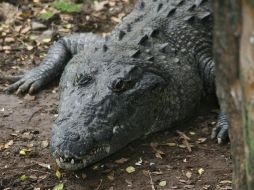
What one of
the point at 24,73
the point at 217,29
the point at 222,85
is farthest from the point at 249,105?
the point at 24,73

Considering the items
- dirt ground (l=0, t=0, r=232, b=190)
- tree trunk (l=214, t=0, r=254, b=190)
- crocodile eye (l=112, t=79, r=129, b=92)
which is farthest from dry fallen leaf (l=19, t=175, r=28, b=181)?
tree trunk (l=214, t=0, r=254, b=190)

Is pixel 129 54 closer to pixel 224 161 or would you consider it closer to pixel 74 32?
pixel 224 161

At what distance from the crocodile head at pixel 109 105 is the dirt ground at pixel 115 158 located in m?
0.13

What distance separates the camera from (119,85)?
495 cm

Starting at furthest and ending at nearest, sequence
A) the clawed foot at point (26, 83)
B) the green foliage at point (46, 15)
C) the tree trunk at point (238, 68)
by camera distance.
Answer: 1. the green foliage at point (46, 15)
2. the clawed foot at point (26, 83)
3. the tree trunk at point (238, 68)

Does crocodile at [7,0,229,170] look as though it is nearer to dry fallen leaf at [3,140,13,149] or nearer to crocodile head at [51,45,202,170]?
crocodile head at [51,45,202,170]

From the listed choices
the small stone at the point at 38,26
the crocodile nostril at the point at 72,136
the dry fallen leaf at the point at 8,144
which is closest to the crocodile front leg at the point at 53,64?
the small stone at the point at 38,26

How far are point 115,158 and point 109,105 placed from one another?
0.44 metres

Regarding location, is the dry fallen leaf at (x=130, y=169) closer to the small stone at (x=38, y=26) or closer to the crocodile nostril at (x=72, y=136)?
the crocodile nostril at (x=72, y=136)

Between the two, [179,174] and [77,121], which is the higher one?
[77,121]

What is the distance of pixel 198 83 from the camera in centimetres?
563

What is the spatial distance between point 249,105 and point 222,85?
163 mm

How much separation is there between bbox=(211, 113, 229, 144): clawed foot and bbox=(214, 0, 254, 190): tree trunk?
1981mm

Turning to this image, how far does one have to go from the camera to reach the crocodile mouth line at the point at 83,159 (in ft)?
14.8
